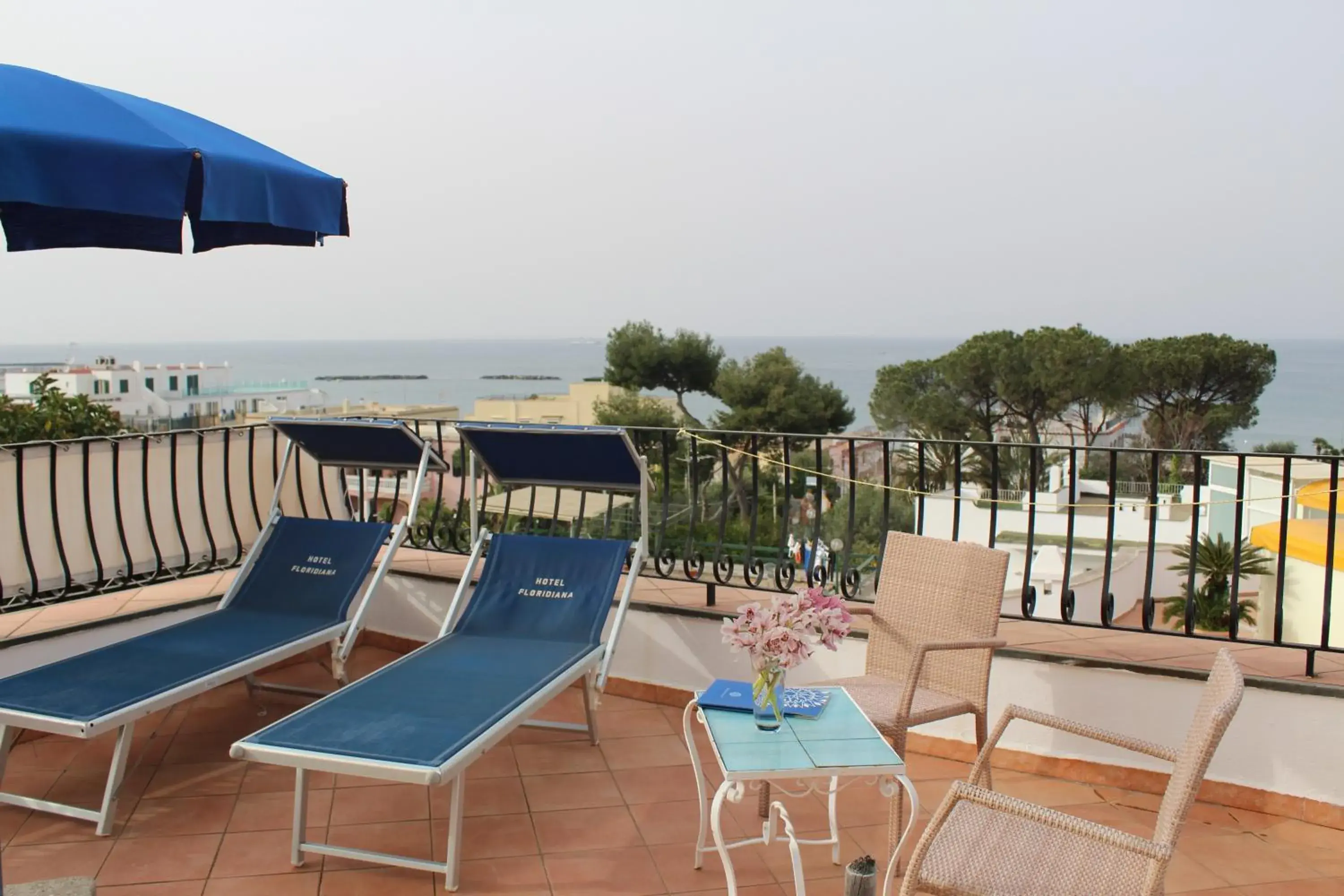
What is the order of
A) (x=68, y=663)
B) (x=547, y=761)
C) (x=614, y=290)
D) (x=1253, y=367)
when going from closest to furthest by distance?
(x=68, y=663), (x=547, y=761), (x=1253, y=367), (x=614, y=290)

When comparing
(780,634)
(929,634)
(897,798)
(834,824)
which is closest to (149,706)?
(780,634)

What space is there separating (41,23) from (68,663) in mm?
7098

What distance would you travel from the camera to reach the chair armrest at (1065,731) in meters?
2.63

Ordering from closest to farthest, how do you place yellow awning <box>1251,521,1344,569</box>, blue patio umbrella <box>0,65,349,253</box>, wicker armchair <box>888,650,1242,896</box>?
wicker armchair <box>888,650,1242,896</box>
blue patio umbrella <box>0,65,349,253</box>
yellow awning <box>1251,521,1344,569</box>

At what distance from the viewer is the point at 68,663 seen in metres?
3.96

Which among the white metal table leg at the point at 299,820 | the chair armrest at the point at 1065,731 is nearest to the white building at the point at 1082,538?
the chair armrest at the point at 1065,731

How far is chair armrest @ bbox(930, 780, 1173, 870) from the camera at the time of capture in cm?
220

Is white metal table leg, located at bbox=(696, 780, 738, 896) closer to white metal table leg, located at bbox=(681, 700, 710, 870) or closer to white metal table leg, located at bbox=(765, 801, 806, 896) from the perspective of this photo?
white metal table leg, located at bbox=(765, 801, 806, 896)

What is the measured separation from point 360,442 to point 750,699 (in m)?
2.81

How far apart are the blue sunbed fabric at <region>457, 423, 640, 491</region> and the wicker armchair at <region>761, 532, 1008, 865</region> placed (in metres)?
1.29

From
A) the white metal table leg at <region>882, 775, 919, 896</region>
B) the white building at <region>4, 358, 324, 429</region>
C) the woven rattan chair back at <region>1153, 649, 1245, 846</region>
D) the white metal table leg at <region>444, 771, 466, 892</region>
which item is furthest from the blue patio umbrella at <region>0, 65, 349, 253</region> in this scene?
the white building at <region>4, 358, 324, 429</region>

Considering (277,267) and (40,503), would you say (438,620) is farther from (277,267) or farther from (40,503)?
(277,267)

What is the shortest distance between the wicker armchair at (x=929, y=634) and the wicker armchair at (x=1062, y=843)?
0.77m

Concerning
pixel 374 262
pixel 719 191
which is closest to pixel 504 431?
pixel 719 191
